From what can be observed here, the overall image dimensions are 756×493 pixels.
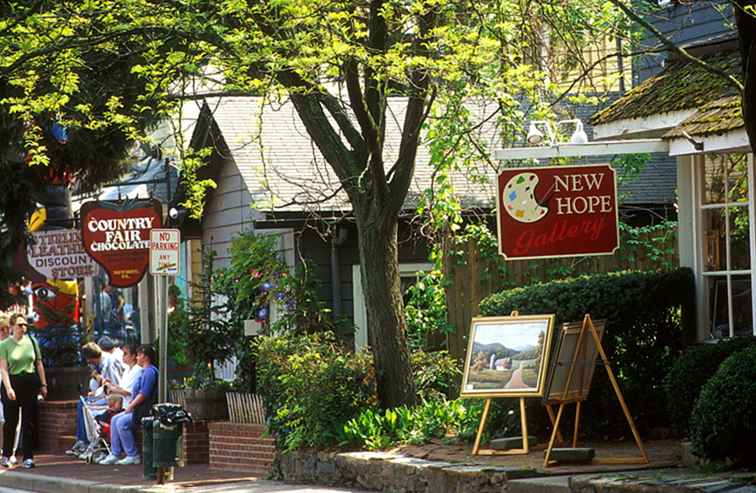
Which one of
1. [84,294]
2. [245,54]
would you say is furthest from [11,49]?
[84,294]

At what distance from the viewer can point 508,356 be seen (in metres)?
14.5

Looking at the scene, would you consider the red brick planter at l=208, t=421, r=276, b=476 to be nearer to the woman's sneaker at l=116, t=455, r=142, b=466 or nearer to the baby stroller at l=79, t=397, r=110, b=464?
the woman's sneaker at l=116, t=455, r=142, b=466

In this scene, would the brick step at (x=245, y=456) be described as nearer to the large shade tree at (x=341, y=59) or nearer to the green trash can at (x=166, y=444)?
the green trash can at (x=166, y=444)

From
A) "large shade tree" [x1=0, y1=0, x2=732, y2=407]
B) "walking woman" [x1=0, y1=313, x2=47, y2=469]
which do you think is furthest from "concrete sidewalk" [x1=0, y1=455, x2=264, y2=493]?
"large shade tree" [x1=0, y1=0, x2=732, y2=407]

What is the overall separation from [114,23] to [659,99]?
5.58 metres

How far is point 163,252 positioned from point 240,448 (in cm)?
260

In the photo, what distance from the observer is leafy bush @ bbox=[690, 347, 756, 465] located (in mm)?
11391

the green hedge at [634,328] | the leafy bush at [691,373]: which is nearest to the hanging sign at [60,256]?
the green hedge at [634,328]

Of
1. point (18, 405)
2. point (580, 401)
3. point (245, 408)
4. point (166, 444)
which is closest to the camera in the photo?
point (580, 401)

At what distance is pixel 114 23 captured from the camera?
15234mm

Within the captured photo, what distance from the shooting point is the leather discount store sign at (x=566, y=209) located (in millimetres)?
15023

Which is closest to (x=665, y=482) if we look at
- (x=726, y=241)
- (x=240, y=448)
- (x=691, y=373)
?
(x=691, y=373)

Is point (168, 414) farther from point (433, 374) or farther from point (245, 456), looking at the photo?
point (433, 374)

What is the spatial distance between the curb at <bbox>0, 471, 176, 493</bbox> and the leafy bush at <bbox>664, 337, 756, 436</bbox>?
237 inches
